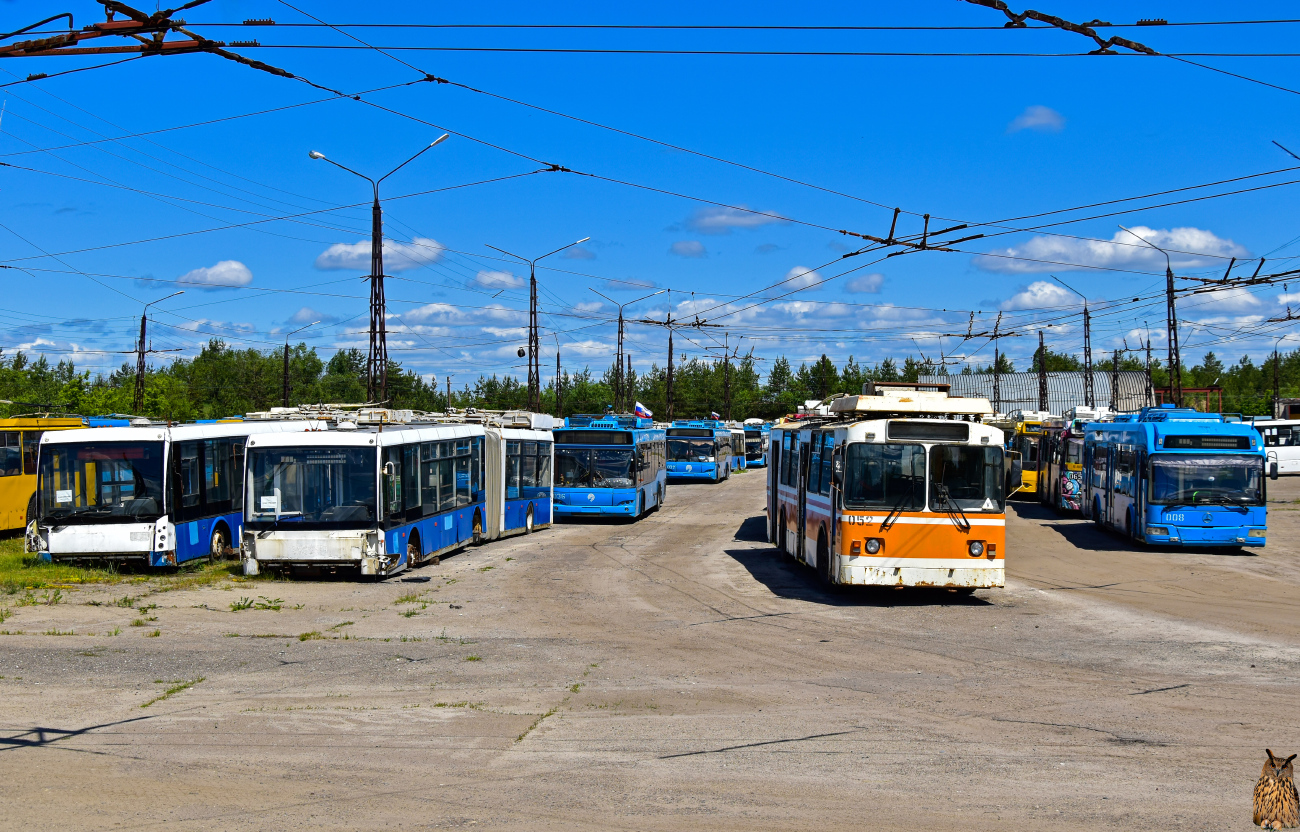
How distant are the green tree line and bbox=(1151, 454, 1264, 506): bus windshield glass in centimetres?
4477

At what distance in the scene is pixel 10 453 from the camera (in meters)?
26.8

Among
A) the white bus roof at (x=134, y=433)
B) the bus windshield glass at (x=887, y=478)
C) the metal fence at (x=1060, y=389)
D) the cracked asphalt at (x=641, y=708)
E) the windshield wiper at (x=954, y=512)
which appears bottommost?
the cracked asphalt at (x=641, y=708)

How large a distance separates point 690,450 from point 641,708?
47396 millimetres

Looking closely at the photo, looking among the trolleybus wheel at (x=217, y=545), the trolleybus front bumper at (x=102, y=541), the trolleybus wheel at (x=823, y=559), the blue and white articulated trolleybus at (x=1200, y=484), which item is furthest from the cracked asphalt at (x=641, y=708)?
the blue and white articulated trolleybus at (x=1200, y=484)

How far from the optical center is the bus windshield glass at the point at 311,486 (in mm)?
18266

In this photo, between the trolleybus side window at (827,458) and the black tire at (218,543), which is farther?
the black tire at (218,543)

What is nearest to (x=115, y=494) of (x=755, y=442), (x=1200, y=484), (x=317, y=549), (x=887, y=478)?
(x=317, y=549)

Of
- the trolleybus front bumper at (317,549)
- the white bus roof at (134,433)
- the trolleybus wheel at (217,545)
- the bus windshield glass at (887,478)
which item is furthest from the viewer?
the trolleybus wheel at (217,545)

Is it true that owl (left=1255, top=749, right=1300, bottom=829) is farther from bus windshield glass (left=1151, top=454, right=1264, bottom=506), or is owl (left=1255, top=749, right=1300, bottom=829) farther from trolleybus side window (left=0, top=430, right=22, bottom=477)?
trolleybus side window (left=0, top=430, right=22, bottom=477)

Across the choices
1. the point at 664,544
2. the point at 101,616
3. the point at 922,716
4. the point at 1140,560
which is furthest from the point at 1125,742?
the point at 664,544

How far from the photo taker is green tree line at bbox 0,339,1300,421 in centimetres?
7406

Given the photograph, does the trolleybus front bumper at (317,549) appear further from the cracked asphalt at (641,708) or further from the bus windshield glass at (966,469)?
the bus windshield glass at (966,469)

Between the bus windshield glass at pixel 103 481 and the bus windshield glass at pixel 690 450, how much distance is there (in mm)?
38593

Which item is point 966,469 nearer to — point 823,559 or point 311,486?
point 823,559
